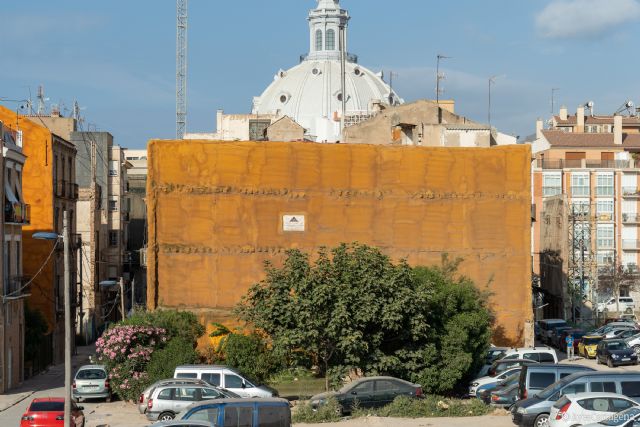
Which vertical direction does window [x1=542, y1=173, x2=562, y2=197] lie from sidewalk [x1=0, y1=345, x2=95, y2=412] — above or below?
above

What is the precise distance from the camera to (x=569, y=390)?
30.5m

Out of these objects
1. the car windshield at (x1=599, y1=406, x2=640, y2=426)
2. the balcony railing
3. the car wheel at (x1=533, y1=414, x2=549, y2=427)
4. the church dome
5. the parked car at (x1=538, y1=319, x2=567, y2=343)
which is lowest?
the parked car at (x1=538, y1=319, x2=567, y2=343)

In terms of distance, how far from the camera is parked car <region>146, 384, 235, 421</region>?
35688 mm

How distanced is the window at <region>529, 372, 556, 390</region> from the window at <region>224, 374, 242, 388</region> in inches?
402

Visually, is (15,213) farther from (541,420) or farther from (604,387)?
(604,387)

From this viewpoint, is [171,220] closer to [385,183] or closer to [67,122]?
[385,183]

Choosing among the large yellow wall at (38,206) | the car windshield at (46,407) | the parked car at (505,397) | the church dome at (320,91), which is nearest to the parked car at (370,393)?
the parked car at (505,397)

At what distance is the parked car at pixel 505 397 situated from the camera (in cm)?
3650

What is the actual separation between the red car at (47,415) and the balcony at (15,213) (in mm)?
16636

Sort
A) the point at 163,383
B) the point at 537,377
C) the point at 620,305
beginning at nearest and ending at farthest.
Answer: the point at 537,377 < the point at 163,383 < the point at 620,305

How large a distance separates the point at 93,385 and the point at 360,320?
33.9 feet

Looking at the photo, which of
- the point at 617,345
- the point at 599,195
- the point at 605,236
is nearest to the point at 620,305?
the point at 605,236

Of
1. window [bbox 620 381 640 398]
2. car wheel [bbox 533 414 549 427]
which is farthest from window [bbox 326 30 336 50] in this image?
car wheel [bbox 533 414 549 427]

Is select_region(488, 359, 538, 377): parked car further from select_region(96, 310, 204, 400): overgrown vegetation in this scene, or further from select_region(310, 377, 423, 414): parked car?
select_region(96, 310, 204, 400): overgrown vegetation
